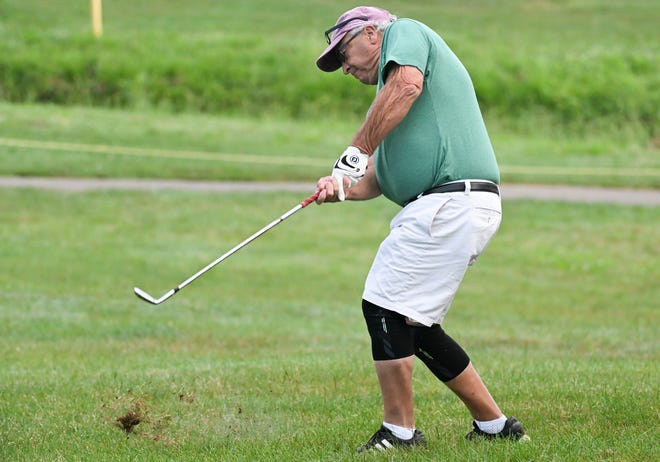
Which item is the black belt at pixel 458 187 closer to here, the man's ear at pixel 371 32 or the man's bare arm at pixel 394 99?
the man's bare arm at pixel 394 99

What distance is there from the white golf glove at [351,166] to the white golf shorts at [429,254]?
296mm

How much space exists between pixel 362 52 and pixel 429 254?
938mm

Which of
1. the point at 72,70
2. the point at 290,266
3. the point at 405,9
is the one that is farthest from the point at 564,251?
the point at 405,9

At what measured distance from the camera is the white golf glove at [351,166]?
16.5ft

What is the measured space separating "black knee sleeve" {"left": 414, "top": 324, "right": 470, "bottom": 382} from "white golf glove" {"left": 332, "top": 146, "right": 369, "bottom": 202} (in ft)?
2.51

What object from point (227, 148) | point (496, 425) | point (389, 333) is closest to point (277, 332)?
point (496, 425)

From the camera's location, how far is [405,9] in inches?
1532

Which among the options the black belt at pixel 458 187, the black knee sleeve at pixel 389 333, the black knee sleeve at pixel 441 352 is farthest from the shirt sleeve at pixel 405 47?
the black knee sleeve at pixel 441 352

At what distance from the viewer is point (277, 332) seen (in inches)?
420

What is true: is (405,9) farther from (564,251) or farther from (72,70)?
(564,251)

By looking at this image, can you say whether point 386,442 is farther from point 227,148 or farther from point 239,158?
point 227,148

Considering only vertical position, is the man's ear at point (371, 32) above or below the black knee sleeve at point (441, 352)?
above

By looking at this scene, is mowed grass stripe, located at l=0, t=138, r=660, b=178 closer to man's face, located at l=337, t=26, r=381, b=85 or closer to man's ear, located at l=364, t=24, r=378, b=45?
man's face, located at l=337, t=26, r=381, b=85

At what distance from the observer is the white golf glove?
5.02 metres
